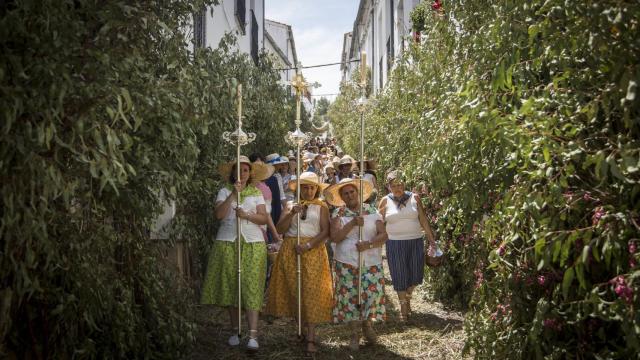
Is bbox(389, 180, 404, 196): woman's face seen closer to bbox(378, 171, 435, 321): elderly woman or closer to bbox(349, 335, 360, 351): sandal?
bbox(378, 171, 435, 321): elderly woman

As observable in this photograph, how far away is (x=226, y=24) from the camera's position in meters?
11.6

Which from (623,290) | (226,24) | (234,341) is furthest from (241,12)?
(623,290)

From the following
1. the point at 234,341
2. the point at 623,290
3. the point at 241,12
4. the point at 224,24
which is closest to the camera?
the point at 623,290

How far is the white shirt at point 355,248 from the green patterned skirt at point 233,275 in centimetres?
72

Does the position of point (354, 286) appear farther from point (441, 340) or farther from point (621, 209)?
point (621, 209)

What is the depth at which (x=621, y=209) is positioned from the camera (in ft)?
8.78

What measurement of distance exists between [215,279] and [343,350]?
133 centimetres

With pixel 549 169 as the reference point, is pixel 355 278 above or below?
below

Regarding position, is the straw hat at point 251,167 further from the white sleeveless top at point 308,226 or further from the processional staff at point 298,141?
the white sleeveless top at point 308,226

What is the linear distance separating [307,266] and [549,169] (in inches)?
140

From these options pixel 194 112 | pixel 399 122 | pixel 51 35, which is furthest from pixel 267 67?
pixel 51 35

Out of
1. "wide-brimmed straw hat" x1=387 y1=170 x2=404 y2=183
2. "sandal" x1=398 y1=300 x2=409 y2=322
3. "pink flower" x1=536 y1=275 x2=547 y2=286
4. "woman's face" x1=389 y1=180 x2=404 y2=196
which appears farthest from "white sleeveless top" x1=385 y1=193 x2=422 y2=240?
"pink flower" x1=536 y1=275 x2=547 y2=286

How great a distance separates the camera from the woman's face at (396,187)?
22.7ft

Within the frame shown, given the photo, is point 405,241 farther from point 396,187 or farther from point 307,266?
point 307,266
